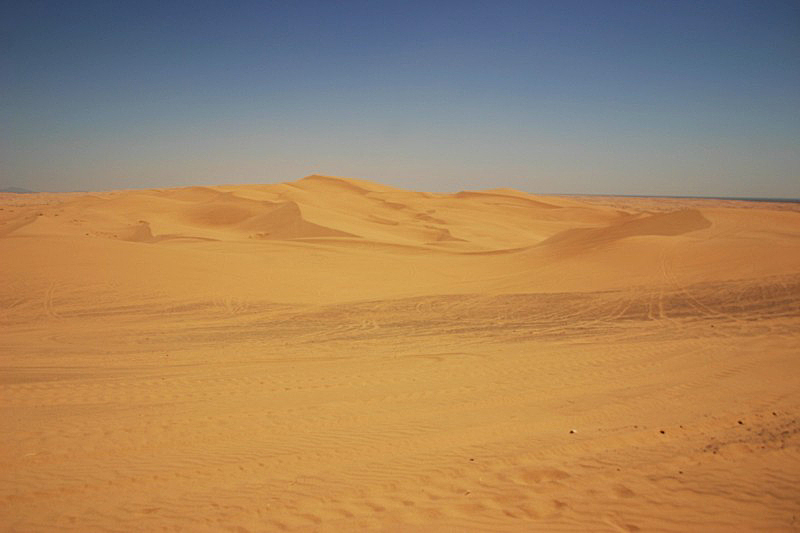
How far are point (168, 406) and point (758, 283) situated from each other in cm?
1503

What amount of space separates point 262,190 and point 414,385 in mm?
48156

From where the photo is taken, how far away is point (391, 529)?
3531mm

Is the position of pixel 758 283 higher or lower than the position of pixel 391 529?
higher

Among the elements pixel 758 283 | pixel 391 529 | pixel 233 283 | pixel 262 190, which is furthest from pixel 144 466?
pixel 262 190

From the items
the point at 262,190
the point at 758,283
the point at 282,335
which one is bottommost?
the point at 282,335

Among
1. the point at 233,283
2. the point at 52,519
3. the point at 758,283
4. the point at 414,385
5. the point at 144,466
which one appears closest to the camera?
the point at 52,519

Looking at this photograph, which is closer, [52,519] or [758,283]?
[52,519]

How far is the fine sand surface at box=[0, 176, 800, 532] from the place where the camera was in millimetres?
3840

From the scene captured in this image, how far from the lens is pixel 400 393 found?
653 centimetres

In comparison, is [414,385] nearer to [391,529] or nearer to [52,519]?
[391,529]

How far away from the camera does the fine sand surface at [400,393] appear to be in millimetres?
3840

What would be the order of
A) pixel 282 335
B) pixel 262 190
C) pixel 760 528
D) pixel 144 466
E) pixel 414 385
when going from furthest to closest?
pixel 262 190
pixel 282 335
pixel 414 385
pixel 144 466
pixel 760 528

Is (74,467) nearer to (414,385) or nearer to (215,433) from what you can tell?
(215,433)

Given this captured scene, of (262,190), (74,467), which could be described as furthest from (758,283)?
(262,190)
